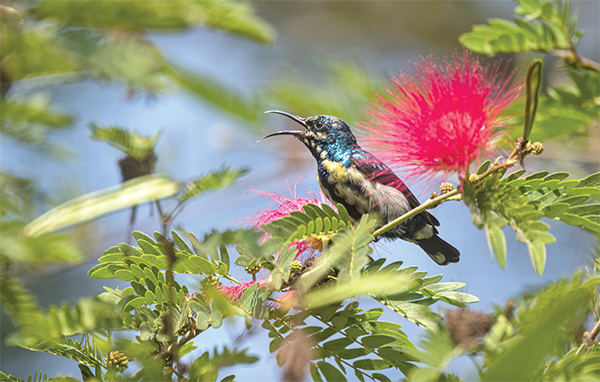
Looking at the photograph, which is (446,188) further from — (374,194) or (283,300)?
(374,194)

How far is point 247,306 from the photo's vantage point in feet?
4.79

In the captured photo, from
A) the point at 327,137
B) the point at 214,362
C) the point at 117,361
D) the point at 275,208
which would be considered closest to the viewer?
the point at 214,362

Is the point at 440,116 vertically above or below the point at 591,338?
above

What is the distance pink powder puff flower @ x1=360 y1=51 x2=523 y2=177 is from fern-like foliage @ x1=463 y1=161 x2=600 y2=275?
152 millimetres

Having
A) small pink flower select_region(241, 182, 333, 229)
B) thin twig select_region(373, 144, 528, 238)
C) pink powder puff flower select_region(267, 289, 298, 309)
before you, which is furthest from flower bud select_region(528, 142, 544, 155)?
small pink flower select_region(241, 182, 333, 229)

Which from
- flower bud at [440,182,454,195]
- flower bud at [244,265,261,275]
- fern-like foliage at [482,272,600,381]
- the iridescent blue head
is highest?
the iridescent blue head

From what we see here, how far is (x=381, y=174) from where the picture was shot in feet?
7.41

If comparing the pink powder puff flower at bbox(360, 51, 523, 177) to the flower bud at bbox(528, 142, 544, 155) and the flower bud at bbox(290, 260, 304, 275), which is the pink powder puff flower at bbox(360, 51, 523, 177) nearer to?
the flower bud at bbox(528, 142, 544, 155)

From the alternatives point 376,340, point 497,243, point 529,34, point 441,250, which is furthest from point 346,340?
point 529,34

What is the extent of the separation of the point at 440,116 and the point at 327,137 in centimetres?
95

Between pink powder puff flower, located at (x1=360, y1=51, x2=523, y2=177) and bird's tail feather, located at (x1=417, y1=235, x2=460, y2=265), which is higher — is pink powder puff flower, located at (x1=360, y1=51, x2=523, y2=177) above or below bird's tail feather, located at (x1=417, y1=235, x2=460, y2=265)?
above

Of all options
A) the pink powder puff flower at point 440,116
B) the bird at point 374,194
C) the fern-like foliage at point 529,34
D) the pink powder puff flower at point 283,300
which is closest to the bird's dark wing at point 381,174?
the bird at point 374,194

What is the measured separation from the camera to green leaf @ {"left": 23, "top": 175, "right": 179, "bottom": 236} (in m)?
1.70

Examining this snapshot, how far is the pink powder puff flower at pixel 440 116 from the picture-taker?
1.66 meters
